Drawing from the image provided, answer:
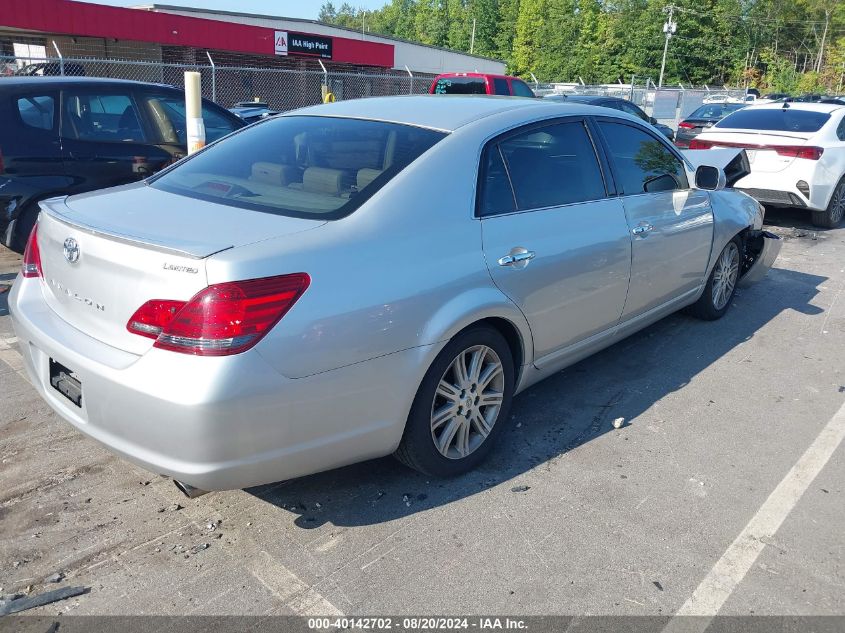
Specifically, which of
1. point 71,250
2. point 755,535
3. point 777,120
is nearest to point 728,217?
point 755,535

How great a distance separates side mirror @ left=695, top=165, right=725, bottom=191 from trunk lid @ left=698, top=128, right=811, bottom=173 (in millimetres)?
4487

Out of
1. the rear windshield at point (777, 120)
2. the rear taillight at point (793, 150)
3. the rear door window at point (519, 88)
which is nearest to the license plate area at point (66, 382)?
the rear taillight at point (793, 150)

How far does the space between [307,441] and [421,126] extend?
163 cm

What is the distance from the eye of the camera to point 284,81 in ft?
94.4

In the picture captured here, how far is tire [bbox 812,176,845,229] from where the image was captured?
31.0ft

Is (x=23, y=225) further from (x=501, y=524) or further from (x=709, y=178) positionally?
(x=709, y=178)

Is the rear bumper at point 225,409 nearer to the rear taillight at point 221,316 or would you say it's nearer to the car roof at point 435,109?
the rear taillight at point 221,316

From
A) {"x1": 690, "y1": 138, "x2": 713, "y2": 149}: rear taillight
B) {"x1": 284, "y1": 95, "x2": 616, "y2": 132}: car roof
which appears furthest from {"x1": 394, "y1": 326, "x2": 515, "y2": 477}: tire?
{"x1": 690, "y1": 138, "x2": 713, "y2": 149}: rear taillight

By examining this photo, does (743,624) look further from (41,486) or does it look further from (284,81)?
(284,81)

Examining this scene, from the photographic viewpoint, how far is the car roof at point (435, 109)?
3.52 metres

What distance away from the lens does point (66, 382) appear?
2.84 metres

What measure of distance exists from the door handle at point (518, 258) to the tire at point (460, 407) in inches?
12.6

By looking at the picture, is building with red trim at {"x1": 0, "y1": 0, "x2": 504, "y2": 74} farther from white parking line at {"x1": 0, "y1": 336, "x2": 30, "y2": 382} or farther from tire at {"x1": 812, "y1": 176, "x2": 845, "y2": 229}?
white parking line at {"x1": 0, "y1": 336, "x2": 30, "y2": 382}

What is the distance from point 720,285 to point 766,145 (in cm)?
436
